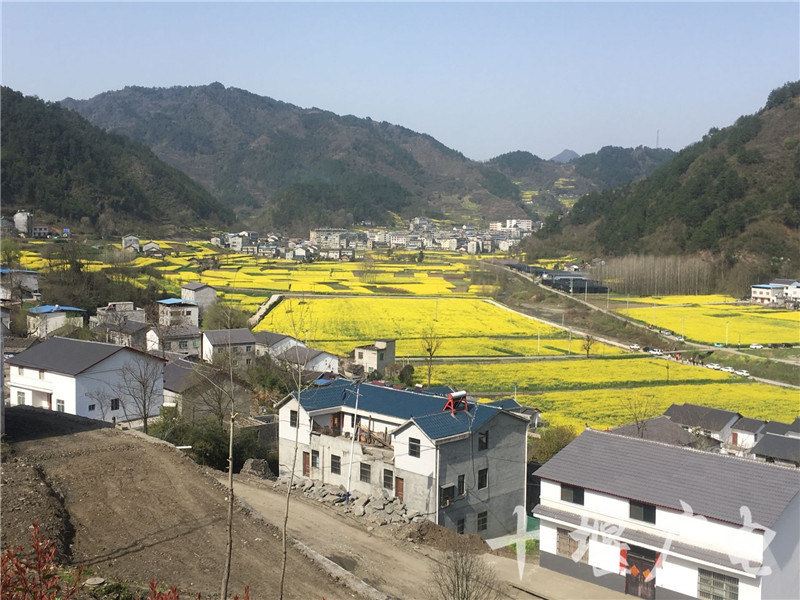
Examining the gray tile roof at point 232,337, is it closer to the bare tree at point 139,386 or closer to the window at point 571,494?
the bare tree at point 139,386

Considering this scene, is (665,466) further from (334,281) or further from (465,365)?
(334,281)

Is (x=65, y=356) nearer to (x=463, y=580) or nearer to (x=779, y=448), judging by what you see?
(x=463, y=580)

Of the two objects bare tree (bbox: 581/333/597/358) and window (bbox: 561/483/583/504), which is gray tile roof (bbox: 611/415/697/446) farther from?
bare tree (bbox: 581/333/597/358)

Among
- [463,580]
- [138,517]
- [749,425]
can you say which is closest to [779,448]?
[749,425]

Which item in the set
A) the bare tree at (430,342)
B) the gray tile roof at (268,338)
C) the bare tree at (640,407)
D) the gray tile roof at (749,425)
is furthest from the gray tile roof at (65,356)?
the gray tile roof at (749,425)

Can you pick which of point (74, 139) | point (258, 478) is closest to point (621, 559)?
point (258, 478)
